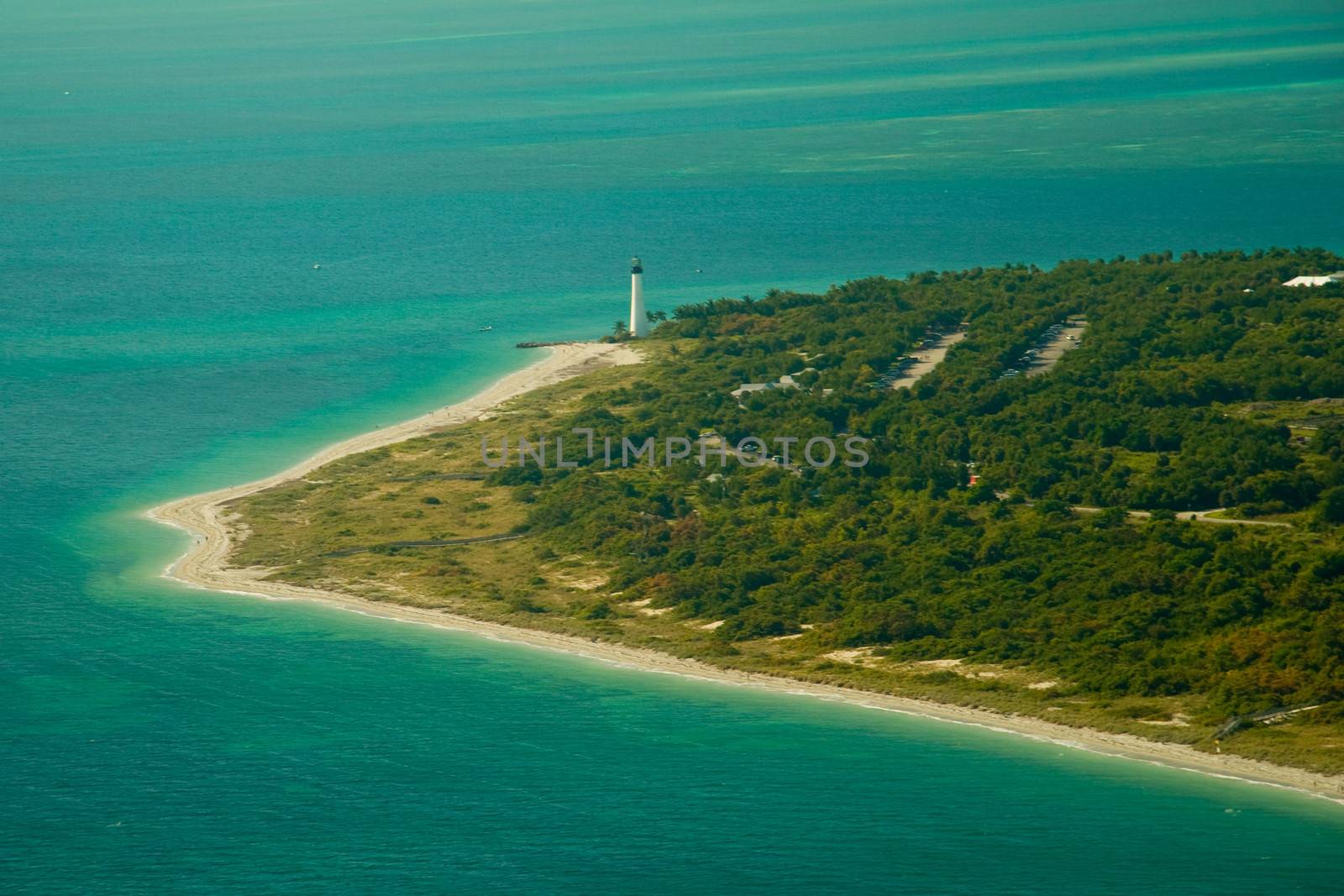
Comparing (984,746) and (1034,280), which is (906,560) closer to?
(984,746)

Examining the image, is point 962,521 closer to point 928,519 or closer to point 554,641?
point 928,519

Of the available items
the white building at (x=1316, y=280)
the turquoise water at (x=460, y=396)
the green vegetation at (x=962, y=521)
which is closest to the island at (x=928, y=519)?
the green vegetation at (x=962, y=521)

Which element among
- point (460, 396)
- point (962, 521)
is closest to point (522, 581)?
point (962, 521)

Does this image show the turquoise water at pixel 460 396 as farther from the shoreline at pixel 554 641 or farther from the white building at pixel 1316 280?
the white building at pixel 1316 280

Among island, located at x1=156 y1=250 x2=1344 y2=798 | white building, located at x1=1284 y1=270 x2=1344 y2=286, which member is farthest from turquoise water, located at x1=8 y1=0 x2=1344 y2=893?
white building, located at x1=1284 y1=270 x2=1344 y2=286

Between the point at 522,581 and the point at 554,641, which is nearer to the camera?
the point at 554,641

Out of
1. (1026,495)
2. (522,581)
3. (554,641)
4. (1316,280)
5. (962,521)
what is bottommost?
(554,641)
